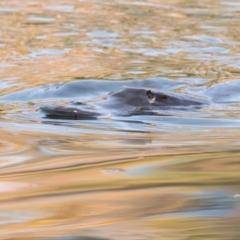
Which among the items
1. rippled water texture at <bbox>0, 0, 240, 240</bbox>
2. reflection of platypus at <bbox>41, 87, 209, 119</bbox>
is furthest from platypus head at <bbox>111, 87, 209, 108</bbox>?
rippled water texture at <bbox>0, 0, 240, 240</bbox>

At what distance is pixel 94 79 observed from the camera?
5645mm

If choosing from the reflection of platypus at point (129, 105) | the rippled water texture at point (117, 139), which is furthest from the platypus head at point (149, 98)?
the rippled water texture at point (117, 139)

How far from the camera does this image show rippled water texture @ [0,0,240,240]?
205 cm

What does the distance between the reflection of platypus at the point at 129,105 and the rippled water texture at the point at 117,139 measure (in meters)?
0.06

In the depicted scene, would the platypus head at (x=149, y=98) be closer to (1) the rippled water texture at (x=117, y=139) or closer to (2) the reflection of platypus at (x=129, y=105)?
(2) the reflection of platypus at (x=129, y=105)

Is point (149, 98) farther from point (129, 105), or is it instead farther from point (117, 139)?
point (117, 139)

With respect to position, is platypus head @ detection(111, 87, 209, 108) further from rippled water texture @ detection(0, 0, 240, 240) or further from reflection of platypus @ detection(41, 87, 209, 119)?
rippled water texture @ detection(0, 0, 240, 240)

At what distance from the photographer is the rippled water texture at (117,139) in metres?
2.05

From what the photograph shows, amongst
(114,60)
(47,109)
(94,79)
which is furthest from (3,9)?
(47,109)

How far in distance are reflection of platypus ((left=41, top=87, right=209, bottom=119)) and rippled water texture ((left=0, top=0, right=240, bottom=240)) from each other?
6 cm

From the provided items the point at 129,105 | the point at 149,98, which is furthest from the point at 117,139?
the point at 149,98

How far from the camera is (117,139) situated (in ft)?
11.2

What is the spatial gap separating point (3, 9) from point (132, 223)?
8.16 m

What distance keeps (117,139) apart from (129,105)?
100 centimetres
